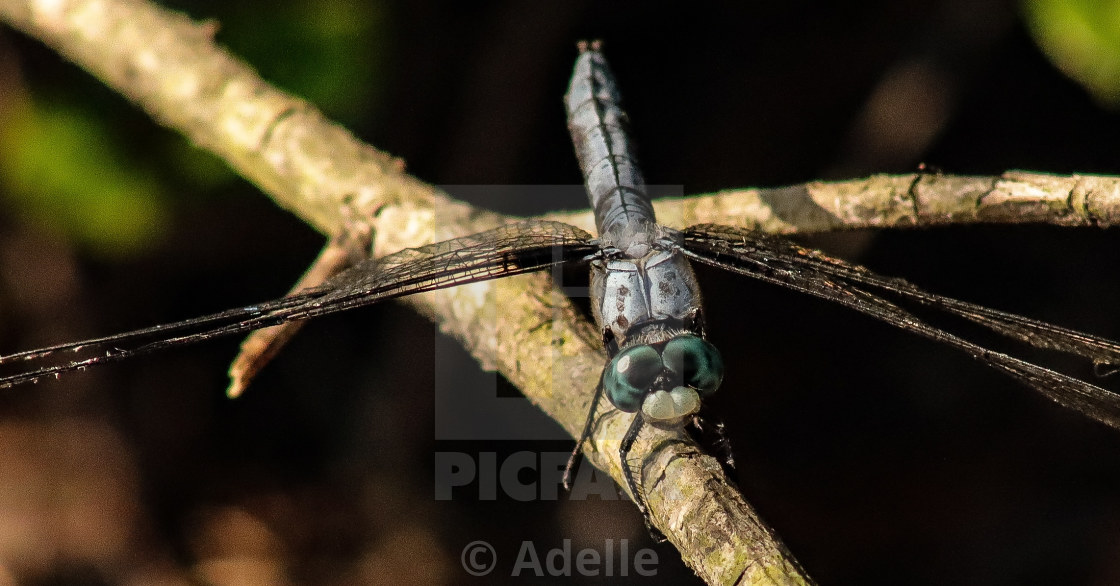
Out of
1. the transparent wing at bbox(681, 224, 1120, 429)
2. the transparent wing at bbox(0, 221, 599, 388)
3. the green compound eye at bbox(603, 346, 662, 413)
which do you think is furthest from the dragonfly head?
the transparent wing at bbox(0, 221, 599, 388)

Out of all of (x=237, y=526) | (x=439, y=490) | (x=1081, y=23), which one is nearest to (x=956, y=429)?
(x=1081, y=23)

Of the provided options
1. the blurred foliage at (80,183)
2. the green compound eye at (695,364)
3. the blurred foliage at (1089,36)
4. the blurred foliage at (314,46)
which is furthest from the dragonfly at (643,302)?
the blurred foliage at (314,46)

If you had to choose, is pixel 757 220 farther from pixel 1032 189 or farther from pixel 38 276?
pixel 38 276

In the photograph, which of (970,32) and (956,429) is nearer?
(956,429)

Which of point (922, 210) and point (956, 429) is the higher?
point (922, 210)

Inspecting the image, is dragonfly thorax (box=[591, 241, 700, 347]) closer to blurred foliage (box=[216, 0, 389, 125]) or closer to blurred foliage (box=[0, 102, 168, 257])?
blurred foliage (box=[216, 0, 389, 125])

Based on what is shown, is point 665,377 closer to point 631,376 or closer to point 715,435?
point 631,376
